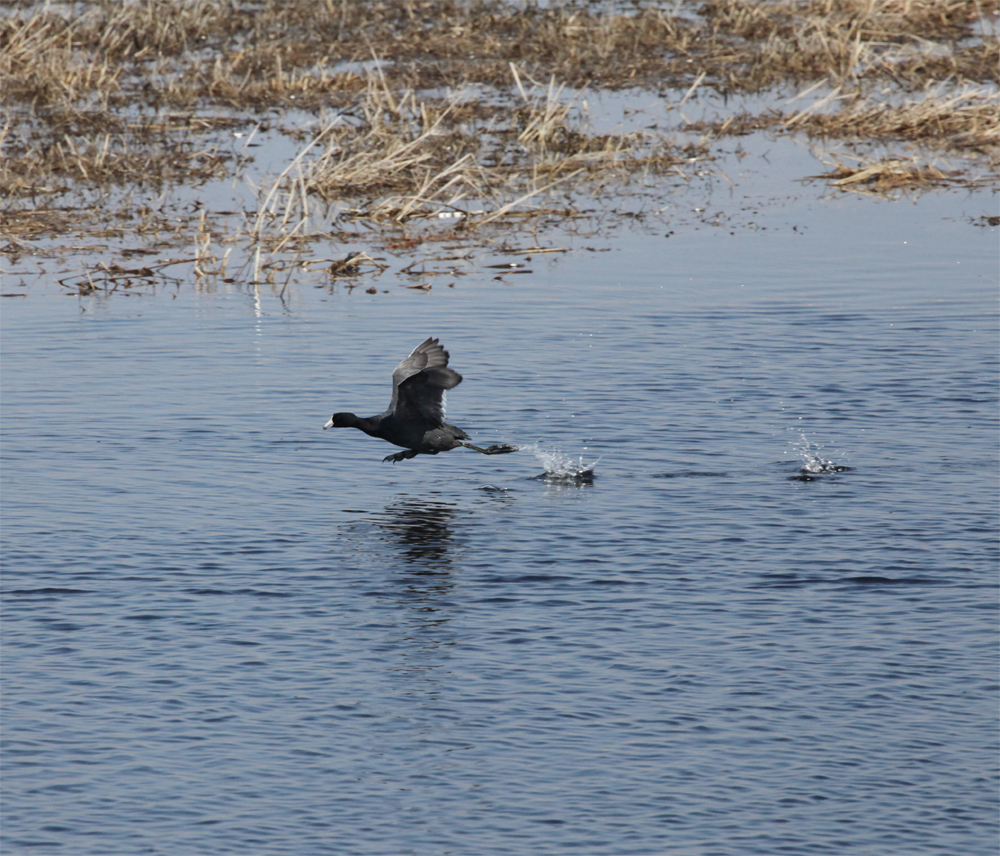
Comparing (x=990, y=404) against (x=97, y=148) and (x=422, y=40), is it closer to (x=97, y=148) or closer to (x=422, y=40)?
(x=97, y=148)

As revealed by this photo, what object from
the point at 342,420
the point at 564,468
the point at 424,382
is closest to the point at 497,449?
the point at 564,468

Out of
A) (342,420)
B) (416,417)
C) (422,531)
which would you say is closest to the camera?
(422,531)

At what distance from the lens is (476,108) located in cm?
2900

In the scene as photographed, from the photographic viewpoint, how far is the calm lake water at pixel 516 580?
8398 mm

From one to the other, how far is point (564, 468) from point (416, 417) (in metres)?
1.47

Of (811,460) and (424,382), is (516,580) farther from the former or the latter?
(811,460)

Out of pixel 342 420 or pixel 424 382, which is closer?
pixel 424 382

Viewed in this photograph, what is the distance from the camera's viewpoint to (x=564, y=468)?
46.1 feet

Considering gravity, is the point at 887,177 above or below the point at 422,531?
above

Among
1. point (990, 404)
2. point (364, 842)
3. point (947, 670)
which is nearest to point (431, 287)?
point (990, 404)

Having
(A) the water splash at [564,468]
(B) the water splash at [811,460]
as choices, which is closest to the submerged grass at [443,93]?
(A) the water splash at [564,468]

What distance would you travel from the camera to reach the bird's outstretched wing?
41.7 ft

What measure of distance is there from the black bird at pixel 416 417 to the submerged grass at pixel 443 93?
25.6ft

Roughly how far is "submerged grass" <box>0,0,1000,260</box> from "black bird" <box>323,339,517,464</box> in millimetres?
7809
